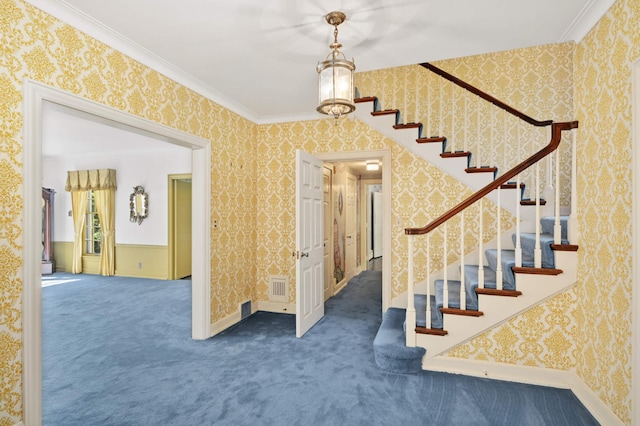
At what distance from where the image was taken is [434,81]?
12.5 ft

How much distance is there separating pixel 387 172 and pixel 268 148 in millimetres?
1684

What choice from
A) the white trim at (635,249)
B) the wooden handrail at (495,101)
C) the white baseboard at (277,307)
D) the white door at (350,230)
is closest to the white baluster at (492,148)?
the wooden handrail at (495,101)

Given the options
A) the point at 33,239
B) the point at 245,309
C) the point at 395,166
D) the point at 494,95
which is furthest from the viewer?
the point at 245,309

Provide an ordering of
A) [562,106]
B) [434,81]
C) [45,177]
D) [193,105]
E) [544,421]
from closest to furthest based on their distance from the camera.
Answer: [544,421] < [193,105] < [562,106] < [434,81] < [45,177]

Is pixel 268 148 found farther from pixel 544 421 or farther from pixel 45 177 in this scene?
pixel 45 177

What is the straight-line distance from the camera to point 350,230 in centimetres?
673

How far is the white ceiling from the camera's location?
2.06 metres

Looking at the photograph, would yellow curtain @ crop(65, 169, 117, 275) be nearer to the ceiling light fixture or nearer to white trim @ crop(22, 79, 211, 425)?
white trim @ crop(22, 79, 211, 425)

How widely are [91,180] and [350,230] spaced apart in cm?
567

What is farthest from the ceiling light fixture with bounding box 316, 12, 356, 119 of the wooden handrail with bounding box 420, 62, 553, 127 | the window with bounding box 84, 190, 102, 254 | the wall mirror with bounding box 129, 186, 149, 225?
the window with bounding box 84, 190, 102, 254

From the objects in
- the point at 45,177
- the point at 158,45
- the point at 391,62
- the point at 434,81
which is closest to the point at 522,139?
the point at 434,81

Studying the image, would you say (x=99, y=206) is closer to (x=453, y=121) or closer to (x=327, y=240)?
(x=327, y=240)

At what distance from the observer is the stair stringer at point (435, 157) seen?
132 inches

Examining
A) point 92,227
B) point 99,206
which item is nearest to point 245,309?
point 99,206
